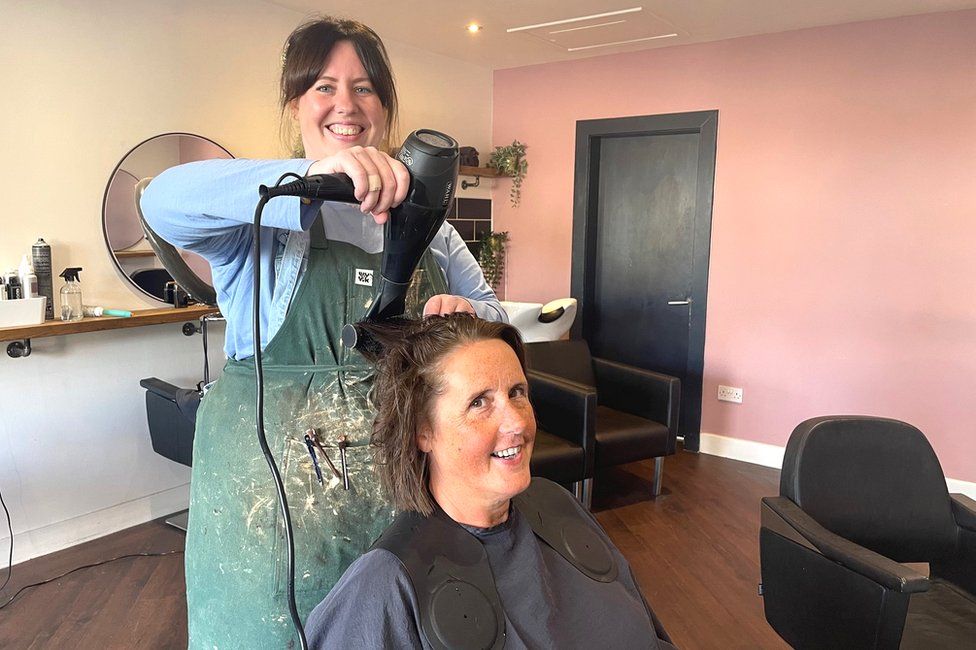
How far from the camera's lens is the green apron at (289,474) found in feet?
3.25

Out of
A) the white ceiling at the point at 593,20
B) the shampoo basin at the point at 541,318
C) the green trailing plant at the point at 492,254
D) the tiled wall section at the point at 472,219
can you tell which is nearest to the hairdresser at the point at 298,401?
the white ceiling at the point at 593,20

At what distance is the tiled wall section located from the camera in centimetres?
496

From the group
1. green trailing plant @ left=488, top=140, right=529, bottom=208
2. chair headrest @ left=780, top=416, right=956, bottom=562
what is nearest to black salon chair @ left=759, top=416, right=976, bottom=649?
chair headrest @ left=780, top=416, right=956, bottom=562

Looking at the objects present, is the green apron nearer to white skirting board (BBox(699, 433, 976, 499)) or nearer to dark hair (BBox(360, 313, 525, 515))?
dark hair (BBox(360, 313, 525, 515))

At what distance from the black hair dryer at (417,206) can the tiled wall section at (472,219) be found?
3.96 metres

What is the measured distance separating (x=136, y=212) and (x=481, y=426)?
2655mm

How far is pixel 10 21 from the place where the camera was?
2.67 metres

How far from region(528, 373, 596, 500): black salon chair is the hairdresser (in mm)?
2145

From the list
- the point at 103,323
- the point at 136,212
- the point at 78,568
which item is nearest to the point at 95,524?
the point at 78,568

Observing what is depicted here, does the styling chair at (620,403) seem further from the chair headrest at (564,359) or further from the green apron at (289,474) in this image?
the green apron at (289,474)

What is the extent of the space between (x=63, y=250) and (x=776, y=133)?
151 inches

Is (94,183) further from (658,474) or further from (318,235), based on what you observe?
(658,474)

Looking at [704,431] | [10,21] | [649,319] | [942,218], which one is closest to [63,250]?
[10,21]

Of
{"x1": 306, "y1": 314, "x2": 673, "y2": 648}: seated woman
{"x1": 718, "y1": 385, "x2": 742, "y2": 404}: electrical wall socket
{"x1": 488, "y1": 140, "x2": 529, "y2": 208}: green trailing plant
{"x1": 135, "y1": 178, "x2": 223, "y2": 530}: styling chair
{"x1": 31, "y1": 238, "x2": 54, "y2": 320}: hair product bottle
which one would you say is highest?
{"x1": 488, "y1": 140, "x2": 529, "y2": 208}: green trailing plant
